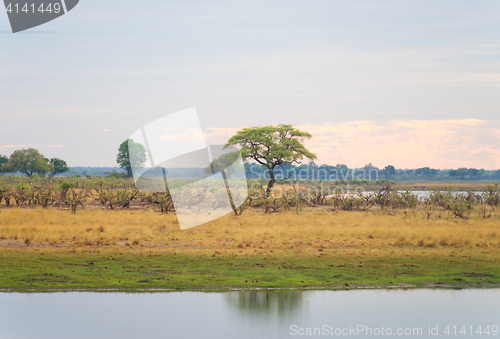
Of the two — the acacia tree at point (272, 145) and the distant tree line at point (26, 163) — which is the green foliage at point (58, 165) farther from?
the acacia tree at point (272, 145)

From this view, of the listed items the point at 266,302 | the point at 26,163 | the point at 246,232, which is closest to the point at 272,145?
the point at 246,232

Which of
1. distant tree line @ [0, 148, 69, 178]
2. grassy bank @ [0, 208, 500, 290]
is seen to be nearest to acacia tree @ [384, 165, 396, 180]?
distant tree line @ [0, 148, 69, 178]

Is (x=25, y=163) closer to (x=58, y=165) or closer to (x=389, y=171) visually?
(x=58, y=165)

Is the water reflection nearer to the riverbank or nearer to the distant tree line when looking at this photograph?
the riverbank

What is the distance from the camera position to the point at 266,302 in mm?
12969

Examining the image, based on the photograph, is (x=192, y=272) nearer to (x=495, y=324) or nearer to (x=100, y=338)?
(x=100, y=338)

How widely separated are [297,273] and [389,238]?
1023 centimetres

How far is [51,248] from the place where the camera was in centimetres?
2108

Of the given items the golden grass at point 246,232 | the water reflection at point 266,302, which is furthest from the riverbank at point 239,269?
the golden grass at point 246,232

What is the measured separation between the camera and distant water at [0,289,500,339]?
417 inches

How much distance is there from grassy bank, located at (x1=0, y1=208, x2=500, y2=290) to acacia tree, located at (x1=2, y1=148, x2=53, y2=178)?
74.5 metres

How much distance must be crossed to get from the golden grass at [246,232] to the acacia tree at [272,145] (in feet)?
56.0

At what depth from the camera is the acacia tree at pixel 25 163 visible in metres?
99.2

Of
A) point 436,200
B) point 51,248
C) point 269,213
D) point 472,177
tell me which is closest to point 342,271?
point 51,248
